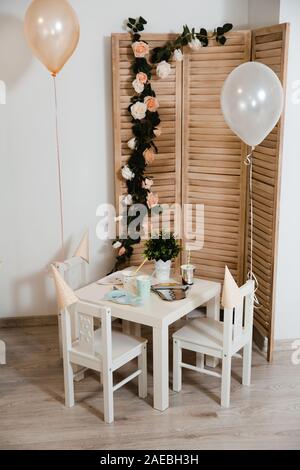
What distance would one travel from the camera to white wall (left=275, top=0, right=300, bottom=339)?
3.25 meters

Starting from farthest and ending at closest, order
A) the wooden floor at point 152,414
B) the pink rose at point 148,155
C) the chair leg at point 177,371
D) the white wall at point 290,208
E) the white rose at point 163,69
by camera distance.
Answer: the pink rose at point 148,155
the white rose at point 163,69
the white wall at point 290,208
the chair leg at point 177,371
the wooden floor at point 152,414

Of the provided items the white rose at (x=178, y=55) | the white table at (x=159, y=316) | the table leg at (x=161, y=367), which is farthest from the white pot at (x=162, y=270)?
the white rose at (x=178, y=55)

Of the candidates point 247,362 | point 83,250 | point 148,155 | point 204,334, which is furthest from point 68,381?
point 148,155

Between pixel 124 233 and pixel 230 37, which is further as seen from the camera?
pixel 124 233

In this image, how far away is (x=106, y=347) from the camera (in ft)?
9.11

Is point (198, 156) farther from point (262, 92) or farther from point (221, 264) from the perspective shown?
point (262, 92)

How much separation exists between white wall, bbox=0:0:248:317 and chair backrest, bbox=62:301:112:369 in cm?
117

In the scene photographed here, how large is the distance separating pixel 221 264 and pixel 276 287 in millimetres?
487

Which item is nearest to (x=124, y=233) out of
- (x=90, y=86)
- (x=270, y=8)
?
(x=90, y=86)

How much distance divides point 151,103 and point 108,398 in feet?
6.05

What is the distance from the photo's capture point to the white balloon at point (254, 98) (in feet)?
9.24

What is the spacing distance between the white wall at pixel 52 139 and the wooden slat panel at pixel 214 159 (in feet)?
1.03

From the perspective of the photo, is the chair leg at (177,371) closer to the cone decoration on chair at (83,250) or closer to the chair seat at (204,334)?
the chair seat at (204,334)
